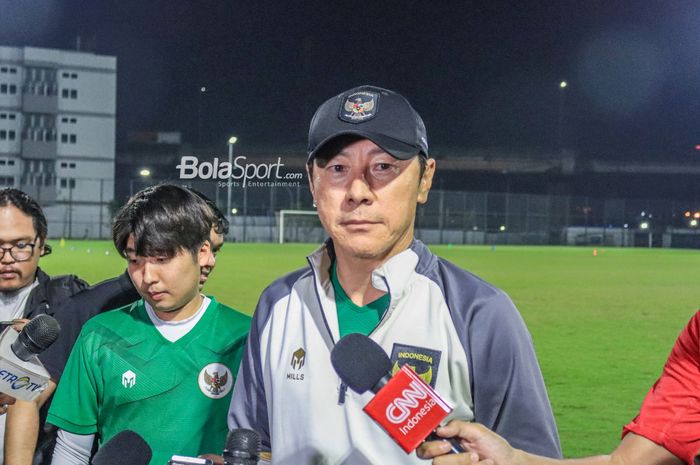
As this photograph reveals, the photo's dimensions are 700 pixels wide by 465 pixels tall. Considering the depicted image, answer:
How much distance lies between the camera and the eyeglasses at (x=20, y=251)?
3761mm

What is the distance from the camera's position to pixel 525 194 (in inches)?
1993

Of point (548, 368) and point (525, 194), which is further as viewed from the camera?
point (525, 194)

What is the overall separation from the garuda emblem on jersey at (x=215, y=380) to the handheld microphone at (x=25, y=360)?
0.54 meters

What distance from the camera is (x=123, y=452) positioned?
179 cm

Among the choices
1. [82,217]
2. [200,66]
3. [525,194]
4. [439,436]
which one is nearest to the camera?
[439,436]

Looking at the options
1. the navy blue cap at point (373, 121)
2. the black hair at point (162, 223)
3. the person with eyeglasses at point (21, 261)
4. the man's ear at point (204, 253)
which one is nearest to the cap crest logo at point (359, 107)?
the navy blue cap at point (373, 121)

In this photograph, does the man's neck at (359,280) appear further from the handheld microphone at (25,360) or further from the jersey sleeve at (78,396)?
the jersey sleeve at (78,396)

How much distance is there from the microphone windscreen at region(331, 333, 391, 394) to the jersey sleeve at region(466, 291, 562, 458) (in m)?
0.36

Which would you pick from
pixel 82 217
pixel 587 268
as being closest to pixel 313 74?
pixel 82 217

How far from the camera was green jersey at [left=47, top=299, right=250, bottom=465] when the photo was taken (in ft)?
9.09

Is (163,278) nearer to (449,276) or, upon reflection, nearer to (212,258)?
(212,258)

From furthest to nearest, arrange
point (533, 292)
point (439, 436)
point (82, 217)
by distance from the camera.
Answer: point (82, 217)
point (533, 292)
point (439, 436)

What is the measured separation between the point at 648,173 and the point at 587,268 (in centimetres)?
3000

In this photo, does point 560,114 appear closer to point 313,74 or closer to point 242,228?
point 313,74
